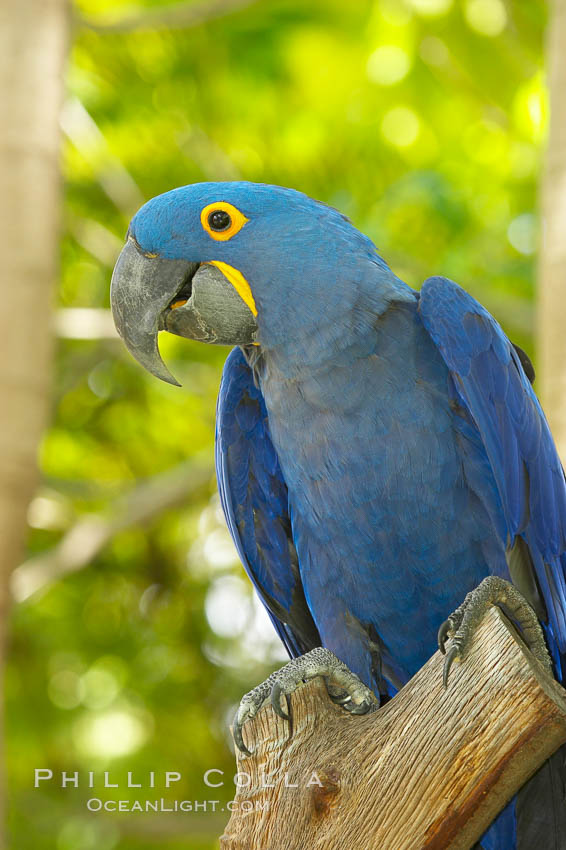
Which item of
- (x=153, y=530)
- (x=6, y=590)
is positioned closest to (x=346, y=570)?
(x=6, y=590)

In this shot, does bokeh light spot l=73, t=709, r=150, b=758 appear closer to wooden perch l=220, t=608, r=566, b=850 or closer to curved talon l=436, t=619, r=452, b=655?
wooden perch l=220, t=608, r=566, b=850

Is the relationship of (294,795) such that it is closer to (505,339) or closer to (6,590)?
(505,339)

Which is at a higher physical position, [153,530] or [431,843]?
[153,530]

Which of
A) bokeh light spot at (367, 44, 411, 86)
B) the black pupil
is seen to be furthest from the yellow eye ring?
bokeh light spot at (367, 44, 411, 86)

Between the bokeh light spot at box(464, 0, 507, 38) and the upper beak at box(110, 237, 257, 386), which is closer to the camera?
the upper beak at box(110, 237, 257, 386)

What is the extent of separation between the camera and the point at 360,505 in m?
2.13

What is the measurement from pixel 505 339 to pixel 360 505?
1.77 ft

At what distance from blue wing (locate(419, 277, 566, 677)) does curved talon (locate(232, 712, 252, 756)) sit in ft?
2.36

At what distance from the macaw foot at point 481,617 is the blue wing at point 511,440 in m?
0.08

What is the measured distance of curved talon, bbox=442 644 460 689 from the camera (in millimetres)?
1722

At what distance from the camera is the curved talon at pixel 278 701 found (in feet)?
6.31

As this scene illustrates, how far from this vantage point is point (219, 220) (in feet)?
6.91

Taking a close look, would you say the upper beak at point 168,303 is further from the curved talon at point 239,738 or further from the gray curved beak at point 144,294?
the curved talon at point 239,738

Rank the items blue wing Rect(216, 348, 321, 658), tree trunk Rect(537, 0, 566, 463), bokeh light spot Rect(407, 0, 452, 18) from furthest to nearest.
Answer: bokeh light spot Rect(407, 0, 452, 18), tree trunk Rect(537, 0, 566, 463), blue wing Rect(216, 348, 321, 658)
